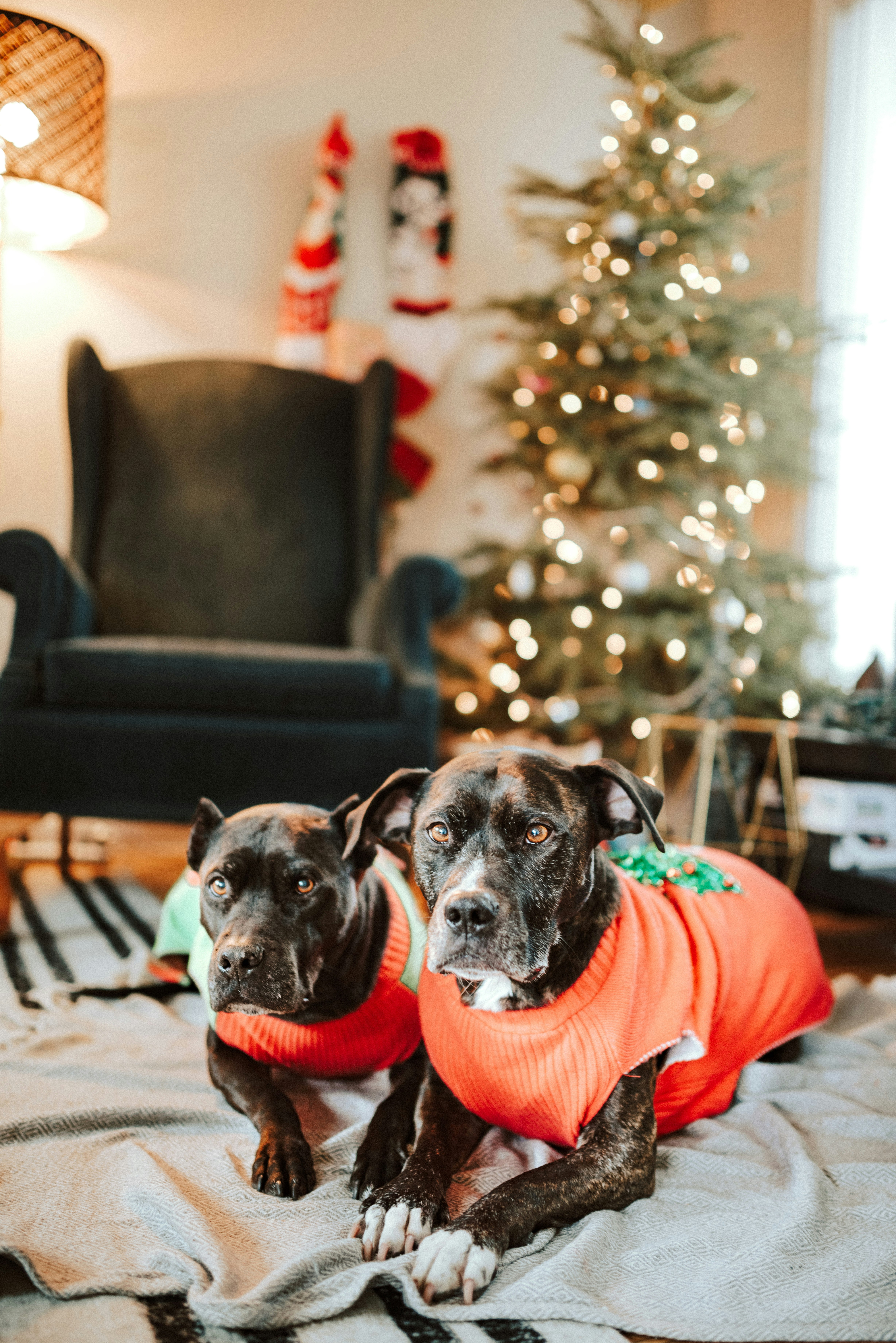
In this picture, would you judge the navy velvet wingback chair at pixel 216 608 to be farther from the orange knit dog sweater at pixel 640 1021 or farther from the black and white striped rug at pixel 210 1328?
the black and white striped rug at pixel 210 1328

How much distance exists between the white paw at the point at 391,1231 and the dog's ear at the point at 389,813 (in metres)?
0.47

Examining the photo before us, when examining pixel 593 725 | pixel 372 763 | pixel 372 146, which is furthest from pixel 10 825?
pixel 372 146

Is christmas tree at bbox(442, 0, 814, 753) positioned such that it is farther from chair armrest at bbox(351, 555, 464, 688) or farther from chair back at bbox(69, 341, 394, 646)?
chair armrest at bbox(351, 555, 464, 688)

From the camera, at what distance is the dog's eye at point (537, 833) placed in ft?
4.12

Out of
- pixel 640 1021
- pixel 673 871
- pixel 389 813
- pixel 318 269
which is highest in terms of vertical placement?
pixel 318 269

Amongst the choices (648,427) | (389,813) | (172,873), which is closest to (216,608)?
(172,873)

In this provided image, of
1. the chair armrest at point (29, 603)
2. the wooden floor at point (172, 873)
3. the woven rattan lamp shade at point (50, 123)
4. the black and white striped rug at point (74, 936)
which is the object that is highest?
the woven rattan lamp shade at point (50, 123)

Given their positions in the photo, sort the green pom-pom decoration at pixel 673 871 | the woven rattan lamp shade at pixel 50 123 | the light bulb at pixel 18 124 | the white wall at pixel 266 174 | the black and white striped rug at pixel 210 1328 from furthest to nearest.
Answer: the white wall at pixel 266 174 < the woven rattan lamp shade at pixel 50 123 < the light bulb at pixel 18 124 < the green pom-pom decoration at pixel 673 871 < the black and white striped rug at pixel 210 1328

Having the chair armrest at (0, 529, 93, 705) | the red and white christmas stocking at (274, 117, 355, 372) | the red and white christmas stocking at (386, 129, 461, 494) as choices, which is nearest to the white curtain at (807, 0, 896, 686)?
the red and white christmas stocking at (386, 129, 461, 494)

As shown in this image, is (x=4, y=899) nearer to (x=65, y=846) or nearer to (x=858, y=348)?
(x=65, y=846)

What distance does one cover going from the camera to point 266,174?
4574 mm

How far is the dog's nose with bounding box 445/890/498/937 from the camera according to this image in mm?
1158

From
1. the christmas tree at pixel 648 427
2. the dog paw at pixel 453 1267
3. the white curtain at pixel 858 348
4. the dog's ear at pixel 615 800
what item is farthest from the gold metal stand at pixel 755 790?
the dog paw at pixel 453 1267

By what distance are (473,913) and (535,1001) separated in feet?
Answer: 0.71
